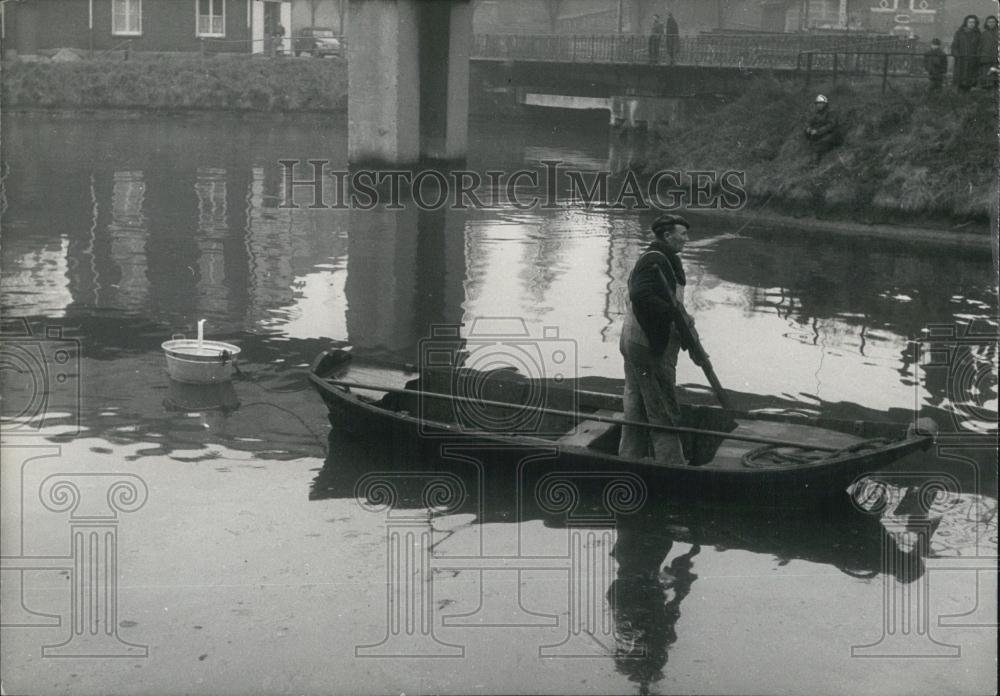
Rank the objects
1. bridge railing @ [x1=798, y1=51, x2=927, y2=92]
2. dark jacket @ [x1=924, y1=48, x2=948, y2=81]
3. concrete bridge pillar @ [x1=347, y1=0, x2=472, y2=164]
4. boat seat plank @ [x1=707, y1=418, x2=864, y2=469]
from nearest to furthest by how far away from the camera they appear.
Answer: boat seat plank @ [x1=707, y1=418, x2=864, y2=469] < dark jacket @ [x1=924, y1=48, x2=948, y2=81] < concrete bridge pillar @ [x1=347, y1=0, x2=472, y2=164] < bridge railing @ [x1=798, y1=51, x2=927, y2=92]

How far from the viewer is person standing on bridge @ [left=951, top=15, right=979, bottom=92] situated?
25281mm

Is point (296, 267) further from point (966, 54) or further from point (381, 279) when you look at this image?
point (966, 54)

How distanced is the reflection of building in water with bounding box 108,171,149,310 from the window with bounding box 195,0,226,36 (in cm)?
2273

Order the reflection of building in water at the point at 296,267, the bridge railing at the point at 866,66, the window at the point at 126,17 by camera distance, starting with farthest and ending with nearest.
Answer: the window at the point at 126,17 < the bridge railing at the point at 866,66 < the reflection of building in water at the point at 296,267

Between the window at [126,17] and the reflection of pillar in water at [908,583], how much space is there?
44.8 metres

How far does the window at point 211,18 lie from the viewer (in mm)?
50469

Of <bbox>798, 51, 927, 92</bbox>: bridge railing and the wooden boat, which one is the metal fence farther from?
the wooden boat

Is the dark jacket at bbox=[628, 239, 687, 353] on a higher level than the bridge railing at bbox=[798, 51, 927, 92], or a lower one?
lower

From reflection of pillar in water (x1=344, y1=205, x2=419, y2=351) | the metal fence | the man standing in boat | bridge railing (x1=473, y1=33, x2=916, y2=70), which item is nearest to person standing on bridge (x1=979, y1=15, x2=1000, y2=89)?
the metal fence

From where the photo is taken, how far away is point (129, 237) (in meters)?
21.5

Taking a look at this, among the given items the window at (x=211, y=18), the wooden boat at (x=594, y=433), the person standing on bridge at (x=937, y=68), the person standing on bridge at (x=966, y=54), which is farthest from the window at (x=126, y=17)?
the wooden boat at (x=594, y=433)

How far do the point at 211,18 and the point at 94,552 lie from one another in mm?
45599

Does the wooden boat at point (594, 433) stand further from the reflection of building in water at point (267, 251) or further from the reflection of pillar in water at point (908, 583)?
the reflection of building in water at point (267, 251)

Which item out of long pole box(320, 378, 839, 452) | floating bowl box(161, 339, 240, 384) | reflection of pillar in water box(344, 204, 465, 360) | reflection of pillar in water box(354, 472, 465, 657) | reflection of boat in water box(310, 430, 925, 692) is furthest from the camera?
reflection of pillar in water box(344, 204, 465, 360)
